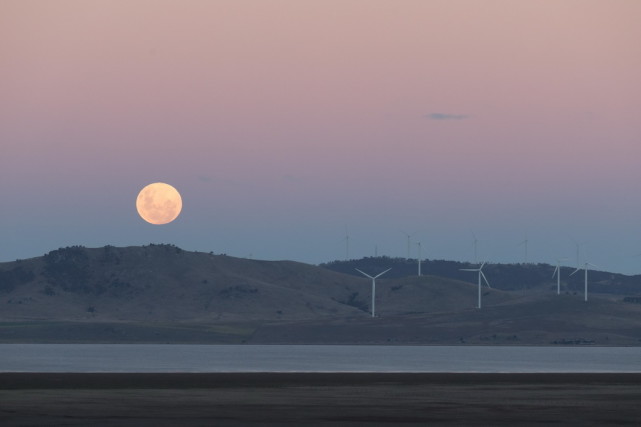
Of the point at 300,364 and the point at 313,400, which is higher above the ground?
the point at 313,400

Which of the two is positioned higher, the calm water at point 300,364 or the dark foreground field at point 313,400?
the dark foreground field at point 313,400

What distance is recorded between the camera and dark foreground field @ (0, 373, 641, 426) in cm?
4872

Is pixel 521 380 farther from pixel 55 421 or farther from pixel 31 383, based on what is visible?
pixel 55 421

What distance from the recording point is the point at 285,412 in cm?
5197

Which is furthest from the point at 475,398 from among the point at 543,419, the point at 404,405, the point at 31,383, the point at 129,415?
the point at 31,383

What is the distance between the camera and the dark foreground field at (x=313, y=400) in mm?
48719

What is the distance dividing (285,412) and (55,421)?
896 cm

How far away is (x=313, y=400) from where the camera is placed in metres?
59.0

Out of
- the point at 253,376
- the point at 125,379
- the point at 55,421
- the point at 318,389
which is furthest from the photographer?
the point at 253,376

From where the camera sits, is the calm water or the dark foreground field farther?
the calm water

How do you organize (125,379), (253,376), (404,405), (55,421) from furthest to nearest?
(253,376) < (125,379) < (404,405) < (55,421)

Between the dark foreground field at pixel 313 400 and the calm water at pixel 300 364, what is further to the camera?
the calm water at pixel 300 364

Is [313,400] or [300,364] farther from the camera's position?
[300,364]

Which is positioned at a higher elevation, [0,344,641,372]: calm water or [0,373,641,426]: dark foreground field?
[0,373,641,426]: dark foreground field
